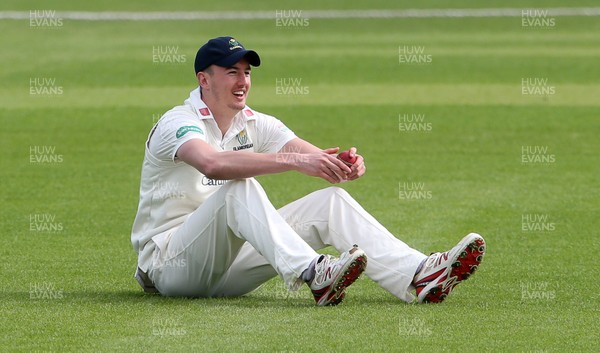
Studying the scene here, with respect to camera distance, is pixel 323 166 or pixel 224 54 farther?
pixel 224 54

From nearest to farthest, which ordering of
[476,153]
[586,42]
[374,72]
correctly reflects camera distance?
[476,153] → [374,72] → [586,42]

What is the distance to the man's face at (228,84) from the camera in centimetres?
907

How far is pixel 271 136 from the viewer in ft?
31.3

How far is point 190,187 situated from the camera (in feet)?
29.8

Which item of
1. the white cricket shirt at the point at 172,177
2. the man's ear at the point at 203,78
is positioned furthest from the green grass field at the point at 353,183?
the man's ear at the point at 203,78

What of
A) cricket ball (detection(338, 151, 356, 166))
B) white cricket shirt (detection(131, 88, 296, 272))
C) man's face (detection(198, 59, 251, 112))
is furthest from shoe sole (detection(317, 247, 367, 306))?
man's face (detection(198, 59, 251, 112))

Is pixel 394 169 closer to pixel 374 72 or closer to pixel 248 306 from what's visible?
pixel 248 306

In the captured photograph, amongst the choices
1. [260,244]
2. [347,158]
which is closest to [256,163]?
[260,244]

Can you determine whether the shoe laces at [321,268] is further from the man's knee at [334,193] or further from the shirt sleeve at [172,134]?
the shirt sleeve at [172,134]

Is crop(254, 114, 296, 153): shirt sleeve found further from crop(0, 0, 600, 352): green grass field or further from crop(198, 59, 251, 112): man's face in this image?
crop(0, 0, 600, 352): green grass field

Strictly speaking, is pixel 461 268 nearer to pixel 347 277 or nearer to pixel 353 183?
pixel 347 277

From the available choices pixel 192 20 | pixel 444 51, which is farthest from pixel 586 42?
pixel 192 20

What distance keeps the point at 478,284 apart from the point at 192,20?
1163 inches

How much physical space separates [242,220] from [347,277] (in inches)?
29.6
